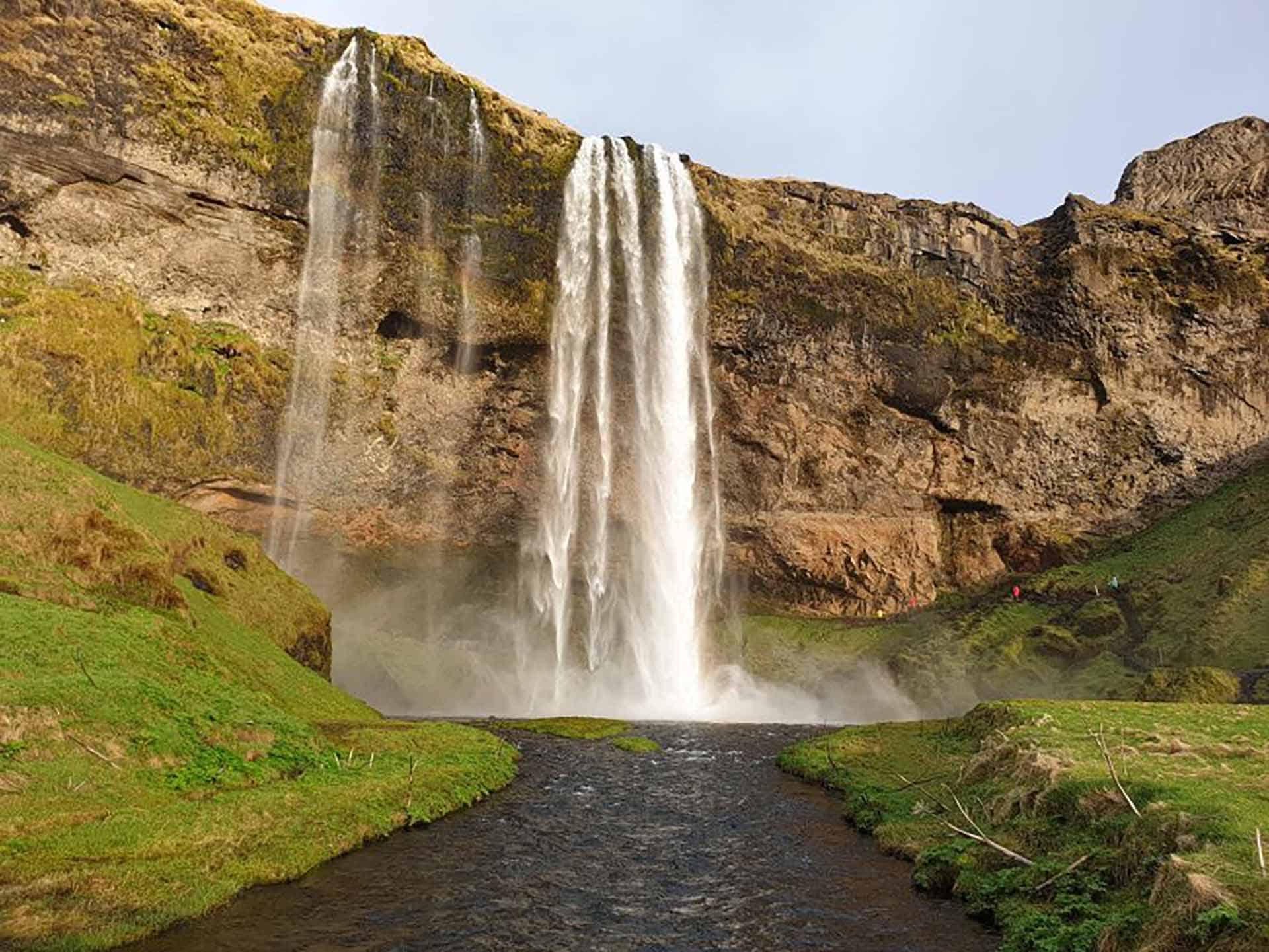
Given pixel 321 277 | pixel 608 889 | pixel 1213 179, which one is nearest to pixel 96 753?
pixel 608 889

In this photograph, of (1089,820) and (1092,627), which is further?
(1092,627)

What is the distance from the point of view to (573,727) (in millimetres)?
34062

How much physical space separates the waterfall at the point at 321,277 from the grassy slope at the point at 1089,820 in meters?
37.8

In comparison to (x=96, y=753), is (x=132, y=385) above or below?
above

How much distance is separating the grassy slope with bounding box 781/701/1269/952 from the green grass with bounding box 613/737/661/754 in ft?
19.6

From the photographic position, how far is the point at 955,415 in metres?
67.4

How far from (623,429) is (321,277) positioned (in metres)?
22.1

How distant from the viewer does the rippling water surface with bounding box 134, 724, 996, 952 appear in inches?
431

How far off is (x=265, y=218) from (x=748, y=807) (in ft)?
151

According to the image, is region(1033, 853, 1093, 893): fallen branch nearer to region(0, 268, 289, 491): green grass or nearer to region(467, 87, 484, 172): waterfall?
region(0, 268, 289, 491): green grass

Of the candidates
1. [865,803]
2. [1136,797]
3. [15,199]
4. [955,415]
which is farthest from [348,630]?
[955,415]

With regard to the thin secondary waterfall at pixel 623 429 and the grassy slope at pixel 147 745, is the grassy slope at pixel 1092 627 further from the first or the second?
the grassy slope at pixel 147 745

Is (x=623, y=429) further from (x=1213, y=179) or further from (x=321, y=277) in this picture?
(x=1213, y=179)

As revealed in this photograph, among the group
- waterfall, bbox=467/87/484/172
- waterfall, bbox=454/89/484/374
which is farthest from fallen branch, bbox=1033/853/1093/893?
waterfall, bbox=467/87/484/172
